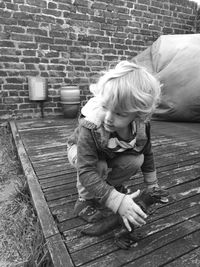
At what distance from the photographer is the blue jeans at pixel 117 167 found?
135 centimetres

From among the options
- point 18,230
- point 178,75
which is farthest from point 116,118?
point 178,75

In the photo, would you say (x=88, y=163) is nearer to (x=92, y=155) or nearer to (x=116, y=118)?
(x=92, y=155)

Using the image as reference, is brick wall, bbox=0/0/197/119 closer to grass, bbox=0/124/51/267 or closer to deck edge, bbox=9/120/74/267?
grass, bbox=0/124/51/267

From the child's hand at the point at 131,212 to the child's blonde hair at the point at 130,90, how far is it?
0.36m

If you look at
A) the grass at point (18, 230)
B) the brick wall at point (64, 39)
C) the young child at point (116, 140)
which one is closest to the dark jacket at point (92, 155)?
the young child at point (116, 140)

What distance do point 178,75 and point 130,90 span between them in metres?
2.94

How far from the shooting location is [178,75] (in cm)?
372

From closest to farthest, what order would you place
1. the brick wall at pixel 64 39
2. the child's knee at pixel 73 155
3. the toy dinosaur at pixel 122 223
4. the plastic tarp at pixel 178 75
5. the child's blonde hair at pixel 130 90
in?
the child's blonde hair at pixel 130 90
the toy dinosaur at pixel 122 223
the child's knee at pixel 73 155
the plastic tarp at pixel 178 75
the brick wall at pixel 64 39

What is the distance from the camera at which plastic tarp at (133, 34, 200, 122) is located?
3598 millimetres

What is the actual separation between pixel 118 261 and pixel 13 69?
11.1ft

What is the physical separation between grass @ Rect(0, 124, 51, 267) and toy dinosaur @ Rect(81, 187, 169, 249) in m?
0.25

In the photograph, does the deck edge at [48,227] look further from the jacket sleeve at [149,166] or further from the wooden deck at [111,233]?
the jacket sleeve at [149,166]

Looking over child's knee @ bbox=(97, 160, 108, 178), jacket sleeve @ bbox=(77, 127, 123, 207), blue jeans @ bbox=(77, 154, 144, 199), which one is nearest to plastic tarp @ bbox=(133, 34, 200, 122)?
blue jeans @ bbox=(77, 154, 144, 199)

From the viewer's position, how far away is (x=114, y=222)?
127cm
